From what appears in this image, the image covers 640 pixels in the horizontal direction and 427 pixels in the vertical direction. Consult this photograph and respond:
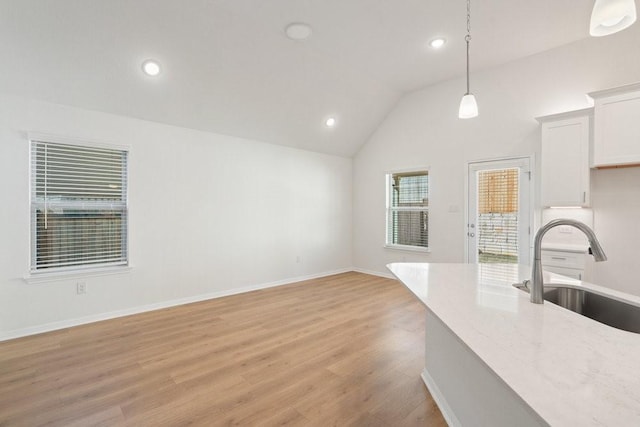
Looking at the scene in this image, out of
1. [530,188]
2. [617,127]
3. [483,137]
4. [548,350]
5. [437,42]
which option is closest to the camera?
[548,350]

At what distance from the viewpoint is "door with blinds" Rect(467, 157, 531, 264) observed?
4281mm

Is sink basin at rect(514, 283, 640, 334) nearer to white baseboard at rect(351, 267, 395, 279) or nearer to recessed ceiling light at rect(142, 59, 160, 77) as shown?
recessed ceiling light at rect(142, 59, 160, 77)

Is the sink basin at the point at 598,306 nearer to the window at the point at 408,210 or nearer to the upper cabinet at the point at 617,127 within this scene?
the upper cabinet at the point at 617,127

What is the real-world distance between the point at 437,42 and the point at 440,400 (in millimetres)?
3755

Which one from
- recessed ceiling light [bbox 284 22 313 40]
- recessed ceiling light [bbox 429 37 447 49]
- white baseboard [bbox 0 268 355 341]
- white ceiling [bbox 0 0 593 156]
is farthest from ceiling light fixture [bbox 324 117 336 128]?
white baseboard [bbox 0 268 355 341]

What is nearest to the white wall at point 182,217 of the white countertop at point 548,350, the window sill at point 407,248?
the window sill at point 407,248

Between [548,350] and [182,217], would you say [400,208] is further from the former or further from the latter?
[548,350]

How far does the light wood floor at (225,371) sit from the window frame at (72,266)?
59 centimetres

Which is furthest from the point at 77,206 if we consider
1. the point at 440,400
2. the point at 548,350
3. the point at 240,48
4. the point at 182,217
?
the point at 548,350

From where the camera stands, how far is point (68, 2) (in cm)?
264

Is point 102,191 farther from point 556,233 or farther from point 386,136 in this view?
point 556,233

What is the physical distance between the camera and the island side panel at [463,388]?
3.95ft

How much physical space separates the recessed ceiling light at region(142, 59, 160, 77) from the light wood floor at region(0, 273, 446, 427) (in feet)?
9.11

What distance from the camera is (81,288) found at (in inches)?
139
